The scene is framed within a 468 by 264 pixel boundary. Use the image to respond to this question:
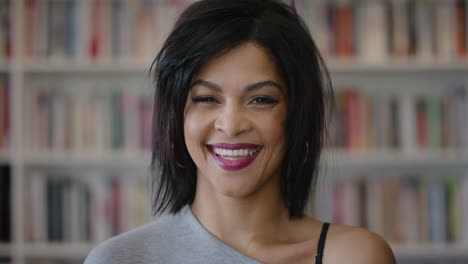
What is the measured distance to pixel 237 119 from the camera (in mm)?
977

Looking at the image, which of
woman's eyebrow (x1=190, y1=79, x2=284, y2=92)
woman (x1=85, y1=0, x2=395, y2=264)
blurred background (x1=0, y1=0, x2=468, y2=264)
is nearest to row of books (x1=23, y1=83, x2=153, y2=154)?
blurred background (x1=0, y1=0, x2=468, y2=264)

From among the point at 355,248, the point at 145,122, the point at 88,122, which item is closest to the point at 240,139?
the point at 355,248

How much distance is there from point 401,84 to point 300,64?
1862mm

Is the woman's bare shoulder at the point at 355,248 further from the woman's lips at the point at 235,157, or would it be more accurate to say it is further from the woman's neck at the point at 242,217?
the woman's lips at the point at 235,157

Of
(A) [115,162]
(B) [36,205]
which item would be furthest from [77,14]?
(B) [36,205]

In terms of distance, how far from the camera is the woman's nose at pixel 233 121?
38.4 inches

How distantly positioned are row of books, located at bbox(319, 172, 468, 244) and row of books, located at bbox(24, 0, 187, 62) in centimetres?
110

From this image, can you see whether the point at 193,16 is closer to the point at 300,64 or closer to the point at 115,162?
the point at 300,64

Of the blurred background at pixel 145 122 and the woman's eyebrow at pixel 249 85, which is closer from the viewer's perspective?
the woman's eyebrow at pixel 249 85

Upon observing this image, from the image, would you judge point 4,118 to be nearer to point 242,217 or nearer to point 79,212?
point 79,212

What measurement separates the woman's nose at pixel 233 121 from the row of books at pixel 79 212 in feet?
5.52

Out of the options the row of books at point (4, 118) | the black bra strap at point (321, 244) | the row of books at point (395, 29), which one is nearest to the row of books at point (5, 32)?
the row of books at point (4, 118)

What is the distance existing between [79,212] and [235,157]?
5.81 feet

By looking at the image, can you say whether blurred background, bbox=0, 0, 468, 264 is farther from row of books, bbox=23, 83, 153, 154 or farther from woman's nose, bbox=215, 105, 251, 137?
woman's nose, bbox=215, 105, 251, 137
